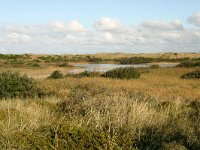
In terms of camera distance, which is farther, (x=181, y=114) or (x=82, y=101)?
(x=82, y=101)

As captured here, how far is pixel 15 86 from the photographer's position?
67.7ft

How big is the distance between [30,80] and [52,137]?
13.5 metres

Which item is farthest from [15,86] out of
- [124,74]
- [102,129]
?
[124,74]

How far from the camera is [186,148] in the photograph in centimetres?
798

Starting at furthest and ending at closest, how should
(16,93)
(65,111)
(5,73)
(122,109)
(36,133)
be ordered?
(5,73) → (16,93) → (65,111) → (122,109) → (36,133)

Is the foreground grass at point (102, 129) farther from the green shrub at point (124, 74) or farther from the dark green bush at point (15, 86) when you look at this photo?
the green shrub at point (124, 74)

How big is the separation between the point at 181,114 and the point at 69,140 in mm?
4078

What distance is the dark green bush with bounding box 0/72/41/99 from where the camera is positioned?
20.2 meters

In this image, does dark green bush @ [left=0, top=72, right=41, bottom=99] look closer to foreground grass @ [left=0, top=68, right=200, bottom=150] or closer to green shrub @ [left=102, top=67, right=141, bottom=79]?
foreground grass @ [left=0, top=68, right=200, bottom=150]

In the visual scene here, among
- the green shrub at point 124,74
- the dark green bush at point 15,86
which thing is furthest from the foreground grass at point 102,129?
the green shrub at point 124,74

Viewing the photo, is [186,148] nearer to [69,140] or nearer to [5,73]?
[69,140]

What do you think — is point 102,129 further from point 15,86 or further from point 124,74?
point 124,74

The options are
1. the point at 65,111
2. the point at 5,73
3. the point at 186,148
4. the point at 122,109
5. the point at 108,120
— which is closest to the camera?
the point at 186,148

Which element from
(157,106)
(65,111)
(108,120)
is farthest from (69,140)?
(157,106)
